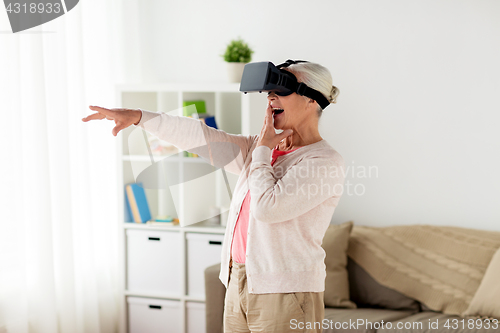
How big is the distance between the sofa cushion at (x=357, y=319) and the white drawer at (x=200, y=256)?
2.30 feet

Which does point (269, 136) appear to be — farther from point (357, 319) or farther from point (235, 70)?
point (235, 70)

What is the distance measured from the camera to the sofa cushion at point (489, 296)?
2.37m

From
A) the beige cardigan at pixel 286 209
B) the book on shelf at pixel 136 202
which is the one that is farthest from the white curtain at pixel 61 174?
the beige cardigan at pixel 286 209

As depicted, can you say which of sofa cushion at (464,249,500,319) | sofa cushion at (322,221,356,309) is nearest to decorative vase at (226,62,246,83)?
sofa cushion at (322,221,356,309)

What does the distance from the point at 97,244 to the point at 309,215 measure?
6.32ft

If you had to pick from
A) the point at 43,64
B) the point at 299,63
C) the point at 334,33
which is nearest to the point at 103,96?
the point at 43,64

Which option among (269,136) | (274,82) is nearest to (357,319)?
(269,136)

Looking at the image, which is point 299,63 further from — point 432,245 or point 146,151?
point 432,245

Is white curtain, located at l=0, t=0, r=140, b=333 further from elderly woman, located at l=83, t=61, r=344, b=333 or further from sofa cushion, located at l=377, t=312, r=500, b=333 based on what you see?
sofa cushion, located at l=377, t=312, r=500, b=333

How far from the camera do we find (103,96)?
9.86ft

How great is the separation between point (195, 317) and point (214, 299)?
1.23 feet

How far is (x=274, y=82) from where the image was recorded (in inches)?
57.0

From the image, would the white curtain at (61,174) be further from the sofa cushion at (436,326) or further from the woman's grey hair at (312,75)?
the sofa cushion at (436,326)

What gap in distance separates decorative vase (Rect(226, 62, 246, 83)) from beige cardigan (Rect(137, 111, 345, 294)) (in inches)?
55.2
